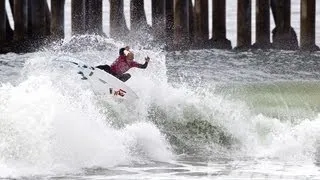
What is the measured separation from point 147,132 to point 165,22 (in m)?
11.1

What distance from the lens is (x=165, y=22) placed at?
28.5m

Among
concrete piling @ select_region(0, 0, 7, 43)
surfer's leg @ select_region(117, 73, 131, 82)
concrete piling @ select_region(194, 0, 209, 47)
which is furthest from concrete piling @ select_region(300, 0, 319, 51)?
surfer's leg @ select_region(117, 73, 131, 82)

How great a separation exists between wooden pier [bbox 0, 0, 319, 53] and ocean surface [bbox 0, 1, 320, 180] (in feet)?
16.2

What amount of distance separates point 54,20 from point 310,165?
1321 centimetres

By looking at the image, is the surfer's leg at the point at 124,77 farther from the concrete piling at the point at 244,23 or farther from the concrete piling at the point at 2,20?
the concrete piling at the point at 2,20

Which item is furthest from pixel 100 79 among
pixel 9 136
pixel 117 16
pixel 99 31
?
pixel 99 31

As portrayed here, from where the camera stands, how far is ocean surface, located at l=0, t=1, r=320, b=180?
15508 millimetres

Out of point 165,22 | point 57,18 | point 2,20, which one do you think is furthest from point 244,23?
point 2,20

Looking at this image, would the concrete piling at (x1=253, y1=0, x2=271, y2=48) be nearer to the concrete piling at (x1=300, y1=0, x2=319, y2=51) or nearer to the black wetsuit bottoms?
the concrete piling at (x1=300, y1=0, x2=319, y2=51)

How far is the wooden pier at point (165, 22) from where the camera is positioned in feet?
91.9

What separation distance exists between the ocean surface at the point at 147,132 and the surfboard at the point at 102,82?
12cm

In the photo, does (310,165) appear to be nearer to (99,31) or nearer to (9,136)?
(9,136)

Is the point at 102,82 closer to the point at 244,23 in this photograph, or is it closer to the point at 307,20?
the point at 307,20

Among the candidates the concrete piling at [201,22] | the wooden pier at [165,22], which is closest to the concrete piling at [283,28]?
the wooden pier at [165,22]
